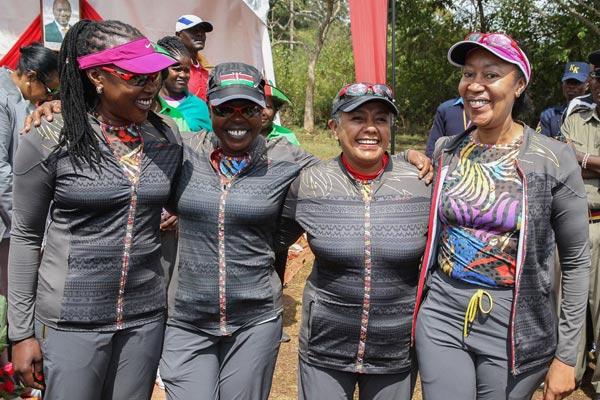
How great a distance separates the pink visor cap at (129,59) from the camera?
8.11ft

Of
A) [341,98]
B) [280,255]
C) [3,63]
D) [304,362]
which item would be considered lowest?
[304,362]

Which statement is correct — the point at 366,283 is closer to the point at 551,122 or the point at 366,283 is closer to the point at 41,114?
the point at 41,114

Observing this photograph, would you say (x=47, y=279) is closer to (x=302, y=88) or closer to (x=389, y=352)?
(x=389, y=352)

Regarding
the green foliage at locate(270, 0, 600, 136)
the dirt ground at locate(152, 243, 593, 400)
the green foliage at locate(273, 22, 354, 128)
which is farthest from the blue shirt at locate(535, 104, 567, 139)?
the green foliage at locate(273, 22, 354, 128)

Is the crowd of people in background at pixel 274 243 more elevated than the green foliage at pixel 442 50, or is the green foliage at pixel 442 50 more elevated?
the green foliage at pixel 442 50

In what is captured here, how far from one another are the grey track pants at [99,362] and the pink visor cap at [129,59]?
1042 mm

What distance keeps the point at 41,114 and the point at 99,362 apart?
3.30 ft

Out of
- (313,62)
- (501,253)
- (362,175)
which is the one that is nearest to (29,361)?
(362,175)

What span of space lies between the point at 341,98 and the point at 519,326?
119 centimetres

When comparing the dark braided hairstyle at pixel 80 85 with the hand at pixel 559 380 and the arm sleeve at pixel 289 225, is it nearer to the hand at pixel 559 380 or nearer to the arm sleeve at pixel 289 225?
the arm sleeve at pixel 289 225

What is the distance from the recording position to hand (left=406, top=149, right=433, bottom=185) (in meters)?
2.78

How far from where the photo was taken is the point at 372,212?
2.64 meters

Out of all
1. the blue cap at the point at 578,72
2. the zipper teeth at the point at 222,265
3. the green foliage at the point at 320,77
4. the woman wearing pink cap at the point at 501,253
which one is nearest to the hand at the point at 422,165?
the woman wearing pink cap at the point at 501,253

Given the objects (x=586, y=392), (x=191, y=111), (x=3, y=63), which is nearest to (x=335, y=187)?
(x=191, y=111)
